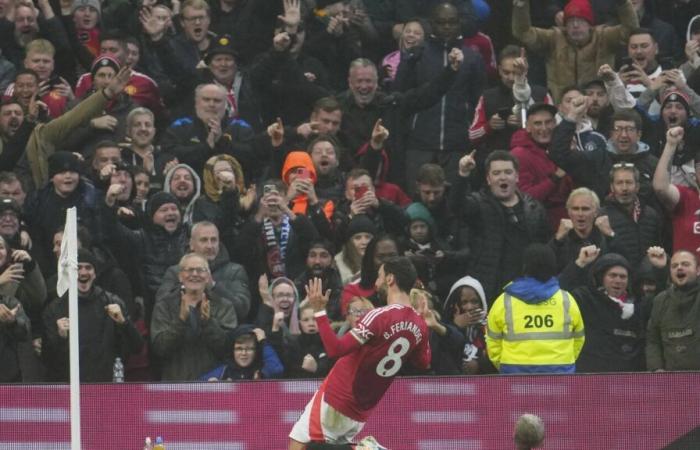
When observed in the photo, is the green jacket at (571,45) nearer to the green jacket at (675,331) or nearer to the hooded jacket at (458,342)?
the hooded jacket at (458,342)

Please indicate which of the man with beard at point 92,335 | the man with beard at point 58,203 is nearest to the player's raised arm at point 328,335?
the man with beard at point 92,335

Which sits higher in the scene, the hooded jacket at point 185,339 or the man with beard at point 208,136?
the man with beard at point 208,136

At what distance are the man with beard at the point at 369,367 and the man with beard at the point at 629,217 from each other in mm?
4002

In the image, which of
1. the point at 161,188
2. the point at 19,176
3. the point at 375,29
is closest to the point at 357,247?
the point at 161,188

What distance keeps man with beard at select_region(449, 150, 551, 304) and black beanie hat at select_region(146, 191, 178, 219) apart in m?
2.53

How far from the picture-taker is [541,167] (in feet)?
59.1

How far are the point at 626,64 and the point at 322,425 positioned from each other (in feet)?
24.3

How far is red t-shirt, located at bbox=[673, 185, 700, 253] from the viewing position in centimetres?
1717

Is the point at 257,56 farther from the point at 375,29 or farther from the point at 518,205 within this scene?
the point at 518,205

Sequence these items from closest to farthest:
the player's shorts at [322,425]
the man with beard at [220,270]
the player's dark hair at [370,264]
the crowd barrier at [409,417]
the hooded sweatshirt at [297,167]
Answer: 1. the player's shorts at [322,425]
2. the crowd barrier at [409,417]
3. the player's dark hair at [370,264]
4. the man with beard at [220,270]
5. the hooded sweatshirt at [297,167]

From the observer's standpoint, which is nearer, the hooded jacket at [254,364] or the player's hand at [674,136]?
the hooded jacket at [254,364]

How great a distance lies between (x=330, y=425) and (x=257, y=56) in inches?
304

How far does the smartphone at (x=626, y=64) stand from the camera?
19.3m

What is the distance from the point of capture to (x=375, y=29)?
2077cm
